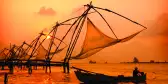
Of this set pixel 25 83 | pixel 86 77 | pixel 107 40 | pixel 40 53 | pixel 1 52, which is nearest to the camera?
pixel 107 40

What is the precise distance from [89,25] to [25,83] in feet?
29.0

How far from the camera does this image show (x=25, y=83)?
28219mm

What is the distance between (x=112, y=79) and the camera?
25469mm

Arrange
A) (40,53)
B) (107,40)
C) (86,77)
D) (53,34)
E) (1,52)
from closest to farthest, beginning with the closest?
(107,40) < (86,77) < (53,34) < (40,53) < (1,52)

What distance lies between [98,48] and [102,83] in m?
4.14

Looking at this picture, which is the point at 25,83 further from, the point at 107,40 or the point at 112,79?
the point at 107,40

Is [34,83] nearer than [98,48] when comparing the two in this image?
A: No

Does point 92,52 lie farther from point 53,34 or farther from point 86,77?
point 53,34

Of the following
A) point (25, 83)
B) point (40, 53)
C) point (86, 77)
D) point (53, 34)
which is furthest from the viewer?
point (40, 53)


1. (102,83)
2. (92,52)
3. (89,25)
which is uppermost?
(89,25)

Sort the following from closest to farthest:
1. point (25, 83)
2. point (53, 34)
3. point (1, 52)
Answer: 1. point (25, 83)
2. point (53, 34)
3. point (1, 52)

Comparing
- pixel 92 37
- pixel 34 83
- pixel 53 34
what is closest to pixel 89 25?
pixel 92 37

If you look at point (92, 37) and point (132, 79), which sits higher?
point (92, 37)

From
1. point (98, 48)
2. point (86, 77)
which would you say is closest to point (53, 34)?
point (86, 77)
